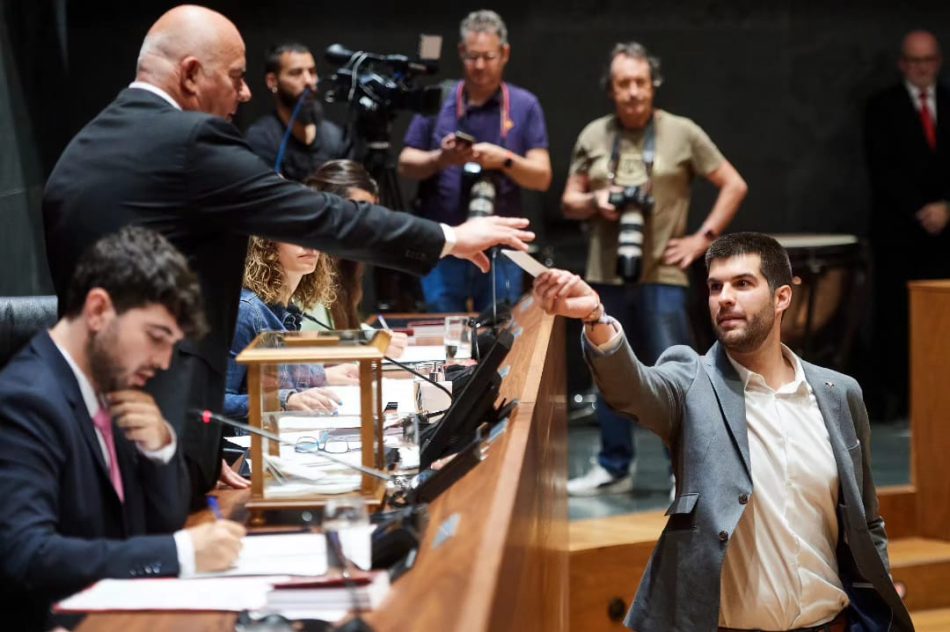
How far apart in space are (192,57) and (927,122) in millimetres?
4552

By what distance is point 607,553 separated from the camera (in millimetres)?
3980

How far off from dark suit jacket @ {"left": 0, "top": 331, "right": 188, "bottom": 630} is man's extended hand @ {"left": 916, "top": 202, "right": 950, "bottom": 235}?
479cm

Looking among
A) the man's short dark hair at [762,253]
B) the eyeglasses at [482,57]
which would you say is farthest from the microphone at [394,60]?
the man's short dark hair at [762,253]

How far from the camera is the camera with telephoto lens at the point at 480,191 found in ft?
14.6

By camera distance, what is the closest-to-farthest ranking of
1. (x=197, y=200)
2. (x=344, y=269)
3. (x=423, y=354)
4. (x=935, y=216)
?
(x=197, y=200) → (x=423, y=354) → (x=344, y=269) → (x=935, y=216)

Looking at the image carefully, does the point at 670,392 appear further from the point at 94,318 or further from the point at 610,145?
the point at 610,145

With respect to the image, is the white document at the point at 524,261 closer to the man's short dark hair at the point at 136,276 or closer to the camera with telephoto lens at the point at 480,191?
the man's short dark hair at the point at 136,276

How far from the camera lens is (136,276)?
163 cm

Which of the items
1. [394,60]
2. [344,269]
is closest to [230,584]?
[344,269]

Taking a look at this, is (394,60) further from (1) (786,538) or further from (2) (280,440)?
(2) (280,440)

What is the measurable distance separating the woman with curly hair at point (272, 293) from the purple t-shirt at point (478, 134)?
1486 mm

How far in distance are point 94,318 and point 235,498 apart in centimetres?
55

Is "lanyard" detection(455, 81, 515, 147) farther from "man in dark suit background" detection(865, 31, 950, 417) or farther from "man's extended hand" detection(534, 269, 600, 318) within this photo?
"man's extended hand" detection(534, 269, 600, 318)

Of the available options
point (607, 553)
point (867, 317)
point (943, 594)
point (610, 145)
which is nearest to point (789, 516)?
point (607, 553)
